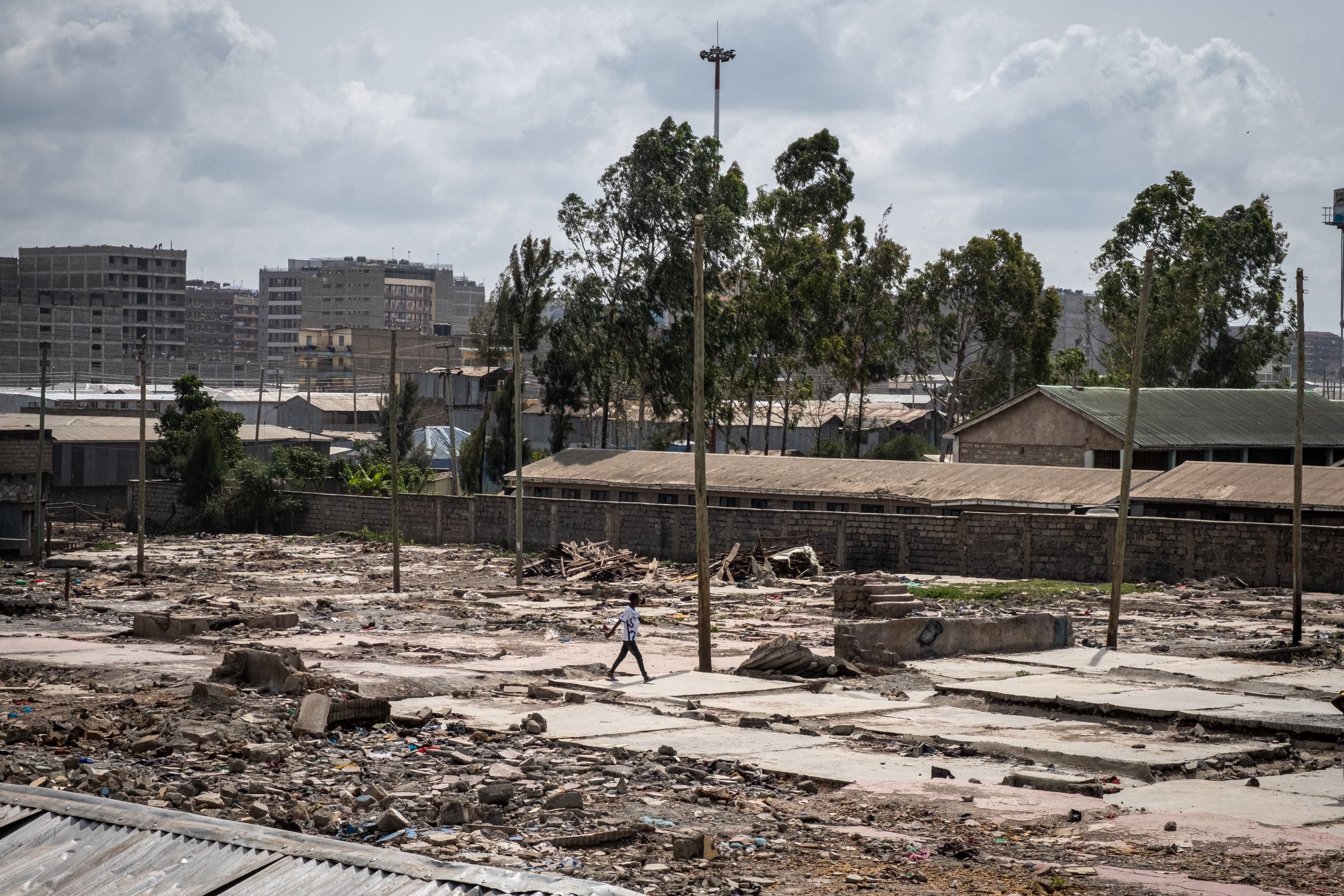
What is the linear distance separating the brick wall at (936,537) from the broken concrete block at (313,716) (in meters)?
22.0

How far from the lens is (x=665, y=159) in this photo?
54.0m

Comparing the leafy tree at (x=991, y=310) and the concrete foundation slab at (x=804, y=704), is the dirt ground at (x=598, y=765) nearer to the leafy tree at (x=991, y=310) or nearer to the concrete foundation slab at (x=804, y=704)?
the concrete foundation slab at (x=804, y=704)

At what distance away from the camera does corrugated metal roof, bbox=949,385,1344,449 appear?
44.6 metres

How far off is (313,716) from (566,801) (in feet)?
13.4

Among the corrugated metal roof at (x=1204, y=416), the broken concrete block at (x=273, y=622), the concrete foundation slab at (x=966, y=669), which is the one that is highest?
the corrugated metal roof at (x=1204, y=416)

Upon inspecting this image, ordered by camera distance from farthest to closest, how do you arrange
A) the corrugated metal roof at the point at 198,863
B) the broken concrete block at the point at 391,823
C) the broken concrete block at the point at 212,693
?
the broken concrete block at the point at 212,693, the broken concrete block at the point at 391,823, the corrugated metal roof at the point at 198,863

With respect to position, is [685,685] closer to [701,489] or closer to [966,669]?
[701,489]

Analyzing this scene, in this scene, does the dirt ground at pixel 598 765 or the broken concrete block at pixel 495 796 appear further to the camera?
the broken concrete block at pixel 495 796

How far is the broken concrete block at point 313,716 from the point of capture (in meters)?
14.0

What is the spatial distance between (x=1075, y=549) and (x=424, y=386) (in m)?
57.6

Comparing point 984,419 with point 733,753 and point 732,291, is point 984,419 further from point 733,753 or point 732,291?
point 733,753

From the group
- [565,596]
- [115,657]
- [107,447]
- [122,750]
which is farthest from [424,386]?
[122,750]

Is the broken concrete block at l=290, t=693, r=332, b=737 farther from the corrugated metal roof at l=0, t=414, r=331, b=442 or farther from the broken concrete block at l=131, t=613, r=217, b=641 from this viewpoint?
the corrugated metal roof at l=0, t=414, r=331, b=442

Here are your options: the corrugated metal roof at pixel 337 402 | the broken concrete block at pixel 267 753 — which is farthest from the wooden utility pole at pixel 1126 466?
the corrugated metal roof at pixel 337 402
